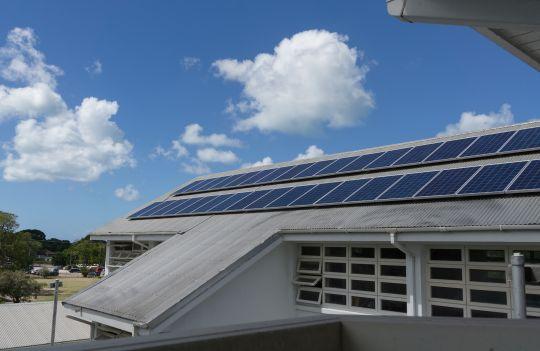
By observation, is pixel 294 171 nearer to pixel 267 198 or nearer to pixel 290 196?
pixel 267 198

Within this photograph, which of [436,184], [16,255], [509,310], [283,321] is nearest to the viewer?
[283,321]

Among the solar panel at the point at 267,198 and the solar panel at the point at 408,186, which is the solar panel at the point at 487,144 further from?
the solar panel at the point at 267,198

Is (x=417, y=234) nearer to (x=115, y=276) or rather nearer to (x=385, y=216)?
(x=385, y=216)

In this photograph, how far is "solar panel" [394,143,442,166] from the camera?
571 inches

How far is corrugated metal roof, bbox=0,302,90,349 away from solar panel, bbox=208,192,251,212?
8.19 meters

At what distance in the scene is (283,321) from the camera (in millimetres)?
3363

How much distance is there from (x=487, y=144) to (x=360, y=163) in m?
4.16

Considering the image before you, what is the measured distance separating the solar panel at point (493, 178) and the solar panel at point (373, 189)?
2361mm

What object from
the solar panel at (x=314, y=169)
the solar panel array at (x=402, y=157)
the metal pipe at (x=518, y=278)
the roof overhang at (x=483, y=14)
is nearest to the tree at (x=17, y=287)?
the solar panel array at (x=402, y=157)

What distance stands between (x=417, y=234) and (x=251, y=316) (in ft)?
15.1

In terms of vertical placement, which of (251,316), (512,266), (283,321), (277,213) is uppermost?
(277,213)

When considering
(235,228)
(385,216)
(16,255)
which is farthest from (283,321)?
(16,255)

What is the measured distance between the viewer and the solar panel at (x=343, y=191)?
45.0 feet

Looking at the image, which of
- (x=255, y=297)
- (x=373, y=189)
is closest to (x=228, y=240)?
(x=255, y=297)
